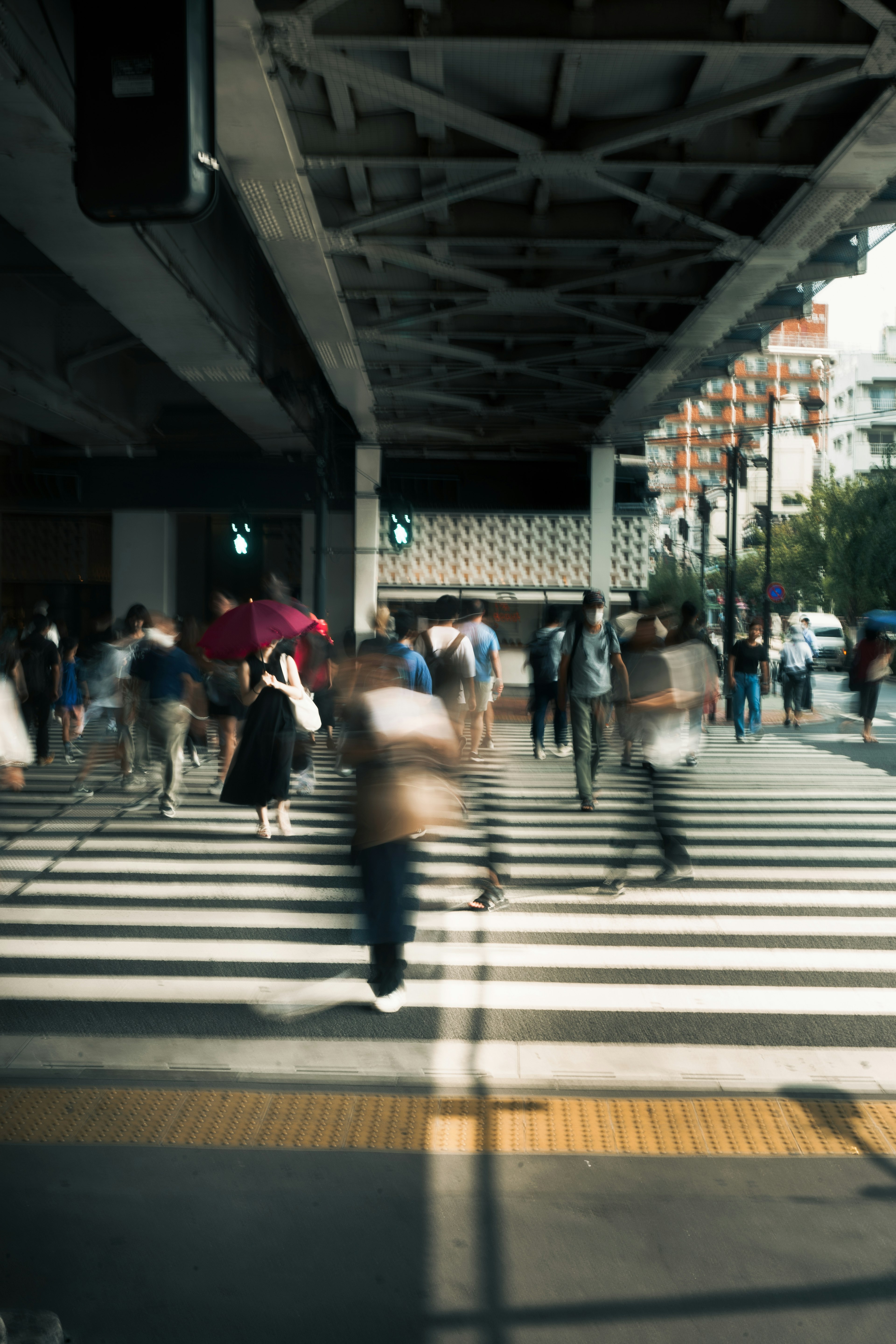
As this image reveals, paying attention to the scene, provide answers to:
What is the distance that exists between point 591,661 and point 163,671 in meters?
3.75

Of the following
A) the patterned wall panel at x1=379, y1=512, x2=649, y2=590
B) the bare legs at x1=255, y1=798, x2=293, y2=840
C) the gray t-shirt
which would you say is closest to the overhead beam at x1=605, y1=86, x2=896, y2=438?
the gray t-shirt

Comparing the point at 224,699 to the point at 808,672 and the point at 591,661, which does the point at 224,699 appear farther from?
the point at 808,672

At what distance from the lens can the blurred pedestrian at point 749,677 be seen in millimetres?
16828

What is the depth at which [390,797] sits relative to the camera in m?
4.91

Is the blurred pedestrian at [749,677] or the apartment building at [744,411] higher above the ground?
the apartment building at [744,411]

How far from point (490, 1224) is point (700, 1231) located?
605mm

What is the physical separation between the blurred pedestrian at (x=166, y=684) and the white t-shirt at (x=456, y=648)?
2829 mm

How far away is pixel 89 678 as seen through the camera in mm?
12539

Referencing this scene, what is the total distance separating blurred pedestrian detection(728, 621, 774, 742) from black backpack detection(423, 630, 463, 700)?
598 cm

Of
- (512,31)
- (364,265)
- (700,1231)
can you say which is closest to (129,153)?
(700,1231)

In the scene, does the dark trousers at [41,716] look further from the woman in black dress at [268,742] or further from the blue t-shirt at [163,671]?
the woman in black dress at [268,742]

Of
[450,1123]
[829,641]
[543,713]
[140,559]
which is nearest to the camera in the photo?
[450,1123]

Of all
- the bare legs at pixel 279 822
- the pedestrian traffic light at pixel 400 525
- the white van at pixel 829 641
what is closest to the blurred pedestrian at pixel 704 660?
the bare legs at pixel 279 822

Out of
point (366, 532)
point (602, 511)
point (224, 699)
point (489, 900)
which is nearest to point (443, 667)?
point (224, 699)
